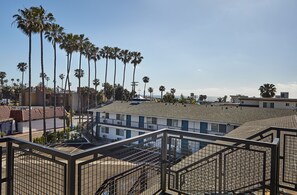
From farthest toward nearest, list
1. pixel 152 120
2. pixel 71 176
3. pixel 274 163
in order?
1. pixel 152 120
2. pixel 274 163
3. pixel 71 176

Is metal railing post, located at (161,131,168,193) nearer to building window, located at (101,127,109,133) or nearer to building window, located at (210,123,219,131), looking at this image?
building window, located at (210,123,219,131)

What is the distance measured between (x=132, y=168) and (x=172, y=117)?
2116cm

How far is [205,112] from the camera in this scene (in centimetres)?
2372

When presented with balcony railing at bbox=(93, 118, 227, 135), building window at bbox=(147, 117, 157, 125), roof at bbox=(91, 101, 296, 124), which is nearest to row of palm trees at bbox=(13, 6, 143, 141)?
balcony railing at bbox=(93, 118, 227, 135)

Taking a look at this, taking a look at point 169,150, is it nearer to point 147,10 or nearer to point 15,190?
point 15,190

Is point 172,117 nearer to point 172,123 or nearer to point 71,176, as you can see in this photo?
point 172,123

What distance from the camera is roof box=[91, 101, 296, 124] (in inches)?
827

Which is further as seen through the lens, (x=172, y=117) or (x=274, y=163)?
(x=172, y=117)

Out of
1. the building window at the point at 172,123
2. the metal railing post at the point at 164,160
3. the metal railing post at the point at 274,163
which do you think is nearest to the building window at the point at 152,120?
the building window at the point at 172,123

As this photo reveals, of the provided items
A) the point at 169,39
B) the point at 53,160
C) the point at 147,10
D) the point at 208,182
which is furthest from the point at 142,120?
the point at 53,160

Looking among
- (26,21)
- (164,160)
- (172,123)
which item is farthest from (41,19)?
(164,160)

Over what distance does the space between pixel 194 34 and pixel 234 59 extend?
231 inches

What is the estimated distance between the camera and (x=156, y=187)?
11.2ft

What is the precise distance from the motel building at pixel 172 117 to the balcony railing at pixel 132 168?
58.9ft
